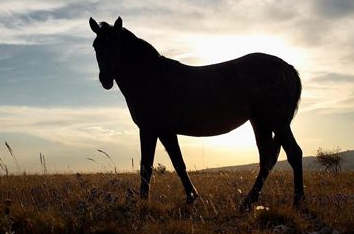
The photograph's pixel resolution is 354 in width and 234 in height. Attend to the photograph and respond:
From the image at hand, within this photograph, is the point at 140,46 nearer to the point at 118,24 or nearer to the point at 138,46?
the point at 138,46

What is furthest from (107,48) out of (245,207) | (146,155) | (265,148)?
(245,207)

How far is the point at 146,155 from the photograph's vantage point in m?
7.94

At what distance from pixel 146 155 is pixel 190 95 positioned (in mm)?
1350

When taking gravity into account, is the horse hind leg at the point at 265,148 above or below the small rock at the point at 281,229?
above

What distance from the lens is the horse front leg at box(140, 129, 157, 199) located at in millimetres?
7863

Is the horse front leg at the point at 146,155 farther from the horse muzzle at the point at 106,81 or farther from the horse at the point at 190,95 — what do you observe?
the horse muzzle at the point at 106,81

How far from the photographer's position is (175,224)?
5602 millimetres

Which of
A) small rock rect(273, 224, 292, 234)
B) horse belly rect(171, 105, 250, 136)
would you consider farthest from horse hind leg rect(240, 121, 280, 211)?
small rock rect(273, 224, 292, 234)

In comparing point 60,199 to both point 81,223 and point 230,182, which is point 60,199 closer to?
point 81,223

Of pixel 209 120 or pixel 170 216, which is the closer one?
pixel 170 216

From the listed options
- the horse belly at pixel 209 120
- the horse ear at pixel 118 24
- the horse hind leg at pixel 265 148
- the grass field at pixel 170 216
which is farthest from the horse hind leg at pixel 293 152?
the horse ear at pixel 118 24

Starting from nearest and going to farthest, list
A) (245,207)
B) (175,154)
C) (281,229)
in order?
(281,229)
(245,207)
(175,154)

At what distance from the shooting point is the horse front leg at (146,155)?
7.86 meters

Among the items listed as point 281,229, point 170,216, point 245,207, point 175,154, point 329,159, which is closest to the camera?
point 281,229
